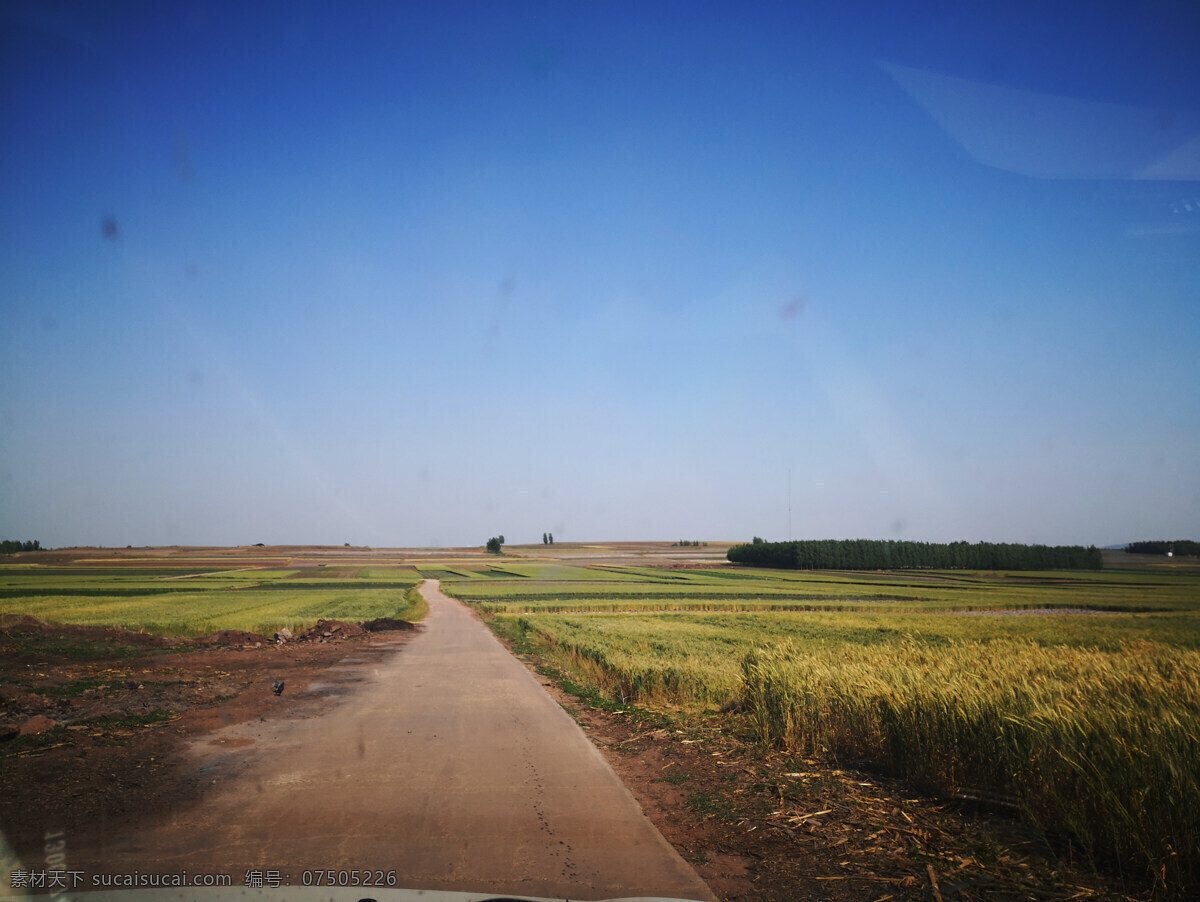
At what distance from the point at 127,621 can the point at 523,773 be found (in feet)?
103

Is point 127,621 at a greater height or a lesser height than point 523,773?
lesser

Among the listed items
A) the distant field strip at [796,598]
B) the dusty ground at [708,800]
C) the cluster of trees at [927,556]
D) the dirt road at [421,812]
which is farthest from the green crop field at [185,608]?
the cluster of trees at [927,556]

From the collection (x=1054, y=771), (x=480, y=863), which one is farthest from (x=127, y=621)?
(x=1054, y=771)

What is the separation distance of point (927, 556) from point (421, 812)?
15415cm

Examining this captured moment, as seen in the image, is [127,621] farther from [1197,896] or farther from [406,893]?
[1197,896]

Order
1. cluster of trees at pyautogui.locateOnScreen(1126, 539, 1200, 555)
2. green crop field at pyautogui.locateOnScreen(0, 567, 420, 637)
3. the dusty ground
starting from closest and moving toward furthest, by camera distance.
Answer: the dusty ground → green crop field at pyautogui.locateOnScreen(0, 567, 420, 637) → cluster of trees at pyautogui.locateOnScreen(1126, 539, 1200, 555)

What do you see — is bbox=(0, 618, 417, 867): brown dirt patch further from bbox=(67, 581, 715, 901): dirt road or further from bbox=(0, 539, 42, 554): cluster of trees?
bbox=(0, 539, 42, 554): cluster of trees

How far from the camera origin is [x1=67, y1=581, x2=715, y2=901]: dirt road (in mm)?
5613

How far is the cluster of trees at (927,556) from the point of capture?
129875mm

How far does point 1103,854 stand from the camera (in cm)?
578

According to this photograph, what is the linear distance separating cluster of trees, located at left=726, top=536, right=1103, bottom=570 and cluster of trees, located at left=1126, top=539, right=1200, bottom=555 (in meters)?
14.6

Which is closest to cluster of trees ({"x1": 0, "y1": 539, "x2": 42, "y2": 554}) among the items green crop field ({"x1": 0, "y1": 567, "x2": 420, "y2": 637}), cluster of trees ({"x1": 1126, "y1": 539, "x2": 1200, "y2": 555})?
green crop field ({"x1": 0, "y1": 567, "x2": 420, "y2": 637})

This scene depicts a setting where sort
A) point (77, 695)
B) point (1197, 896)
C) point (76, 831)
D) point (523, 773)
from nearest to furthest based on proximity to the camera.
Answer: point (1197, 896)
point (76, 831)
point (523, 773)
point (77, 695)

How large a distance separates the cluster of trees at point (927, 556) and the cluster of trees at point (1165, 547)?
48.0 ft
